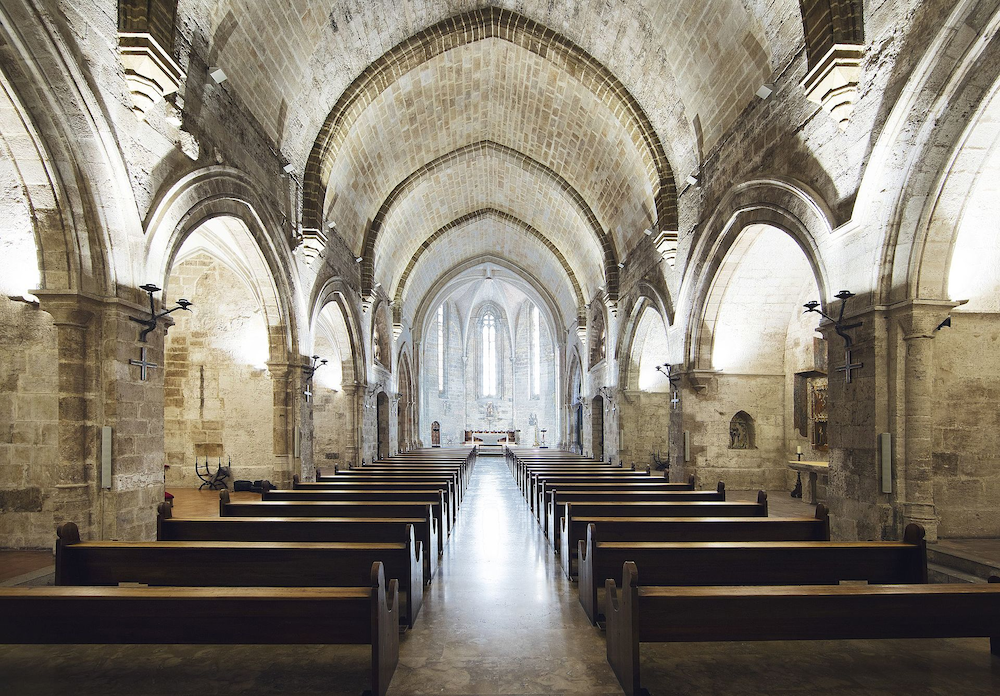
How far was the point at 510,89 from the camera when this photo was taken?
14.0m

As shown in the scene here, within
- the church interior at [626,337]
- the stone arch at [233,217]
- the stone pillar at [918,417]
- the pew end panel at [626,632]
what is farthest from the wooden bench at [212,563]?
the stone pillar at [918,417]

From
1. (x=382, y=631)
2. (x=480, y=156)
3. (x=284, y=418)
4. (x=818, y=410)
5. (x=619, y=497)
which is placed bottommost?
(x=619, y=497)

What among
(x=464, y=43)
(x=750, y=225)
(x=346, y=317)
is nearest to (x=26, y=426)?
(x=750, y=225)

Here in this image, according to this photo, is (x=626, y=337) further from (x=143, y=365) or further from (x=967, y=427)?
(x=143, y=365)

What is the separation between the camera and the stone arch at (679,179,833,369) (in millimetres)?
7234

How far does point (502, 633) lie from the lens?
176 inches

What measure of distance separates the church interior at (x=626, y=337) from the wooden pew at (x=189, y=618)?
20 millimetres

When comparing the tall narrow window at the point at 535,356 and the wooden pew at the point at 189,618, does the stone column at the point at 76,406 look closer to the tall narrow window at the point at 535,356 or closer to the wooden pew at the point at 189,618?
the wooden pew at the point at 189,618

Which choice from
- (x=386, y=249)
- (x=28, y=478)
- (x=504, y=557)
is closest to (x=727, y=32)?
(x=504, y=557)

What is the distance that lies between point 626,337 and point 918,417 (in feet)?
33.4

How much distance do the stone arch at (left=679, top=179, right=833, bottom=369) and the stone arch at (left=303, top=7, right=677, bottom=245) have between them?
65.9 inches

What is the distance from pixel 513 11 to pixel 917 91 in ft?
26.1

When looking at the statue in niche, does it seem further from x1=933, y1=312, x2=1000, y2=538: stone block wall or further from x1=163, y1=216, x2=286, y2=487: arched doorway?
x1=163, y1=216, x2=286, y2=487: arched doorway

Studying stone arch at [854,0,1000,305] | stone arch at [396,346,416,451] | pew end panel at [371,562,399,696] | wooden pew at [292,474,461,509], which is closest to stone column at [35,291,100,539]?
wooden pew at [292,474,461,509]
